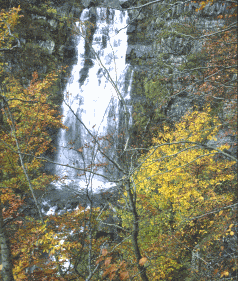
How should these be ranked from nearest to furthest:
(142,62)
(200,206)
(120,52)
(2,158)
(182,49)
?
(200,206) < (2,158) < (182,49) < (142,62) < (120,52)

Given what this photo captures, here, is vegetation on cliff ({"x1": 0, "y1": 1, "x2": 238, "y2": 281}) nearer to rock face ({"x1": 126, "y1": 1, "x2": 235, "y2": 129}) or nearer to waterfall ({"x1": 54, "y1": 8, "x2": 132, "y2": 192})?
rock face ({"x1": 126, "y1": 1, "x2": 235, "y2": 129})

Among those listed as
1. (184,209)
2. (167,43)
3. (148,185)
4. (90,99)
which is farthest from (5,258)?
(167,43)

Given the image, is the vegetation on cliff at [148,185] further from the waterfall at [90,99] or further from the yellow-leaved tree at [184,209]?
the waterfall at [90,99]

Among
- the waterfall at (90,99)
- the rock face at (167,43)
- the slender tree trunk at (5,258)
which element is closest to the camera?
the slender tree trunk at (5,258)

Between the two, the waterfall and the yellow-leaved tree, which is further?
the waterfall

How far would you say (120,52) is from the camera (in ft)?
61.5

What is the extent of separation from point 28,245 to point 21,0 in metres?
21.7

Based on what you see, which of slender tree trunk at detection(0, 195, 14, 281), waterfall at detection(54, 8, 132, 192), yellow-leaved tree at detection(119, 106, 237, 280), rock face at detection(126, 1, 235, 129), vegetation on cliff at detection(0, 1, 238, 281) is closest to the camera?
slender tree trunk at detection(0, 195, 14, 281)

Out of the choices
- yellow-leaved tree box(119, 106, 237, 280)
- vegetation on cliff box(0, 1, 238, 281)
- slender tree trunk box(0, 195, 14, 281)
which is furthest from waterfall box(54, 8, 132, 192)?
slender tree trunk box(0, 195, 14, 281)

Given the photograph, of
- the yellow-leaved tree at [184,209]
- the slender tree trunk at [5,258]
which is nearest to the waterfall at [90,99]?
the yellow-leaved tree at [184,209]

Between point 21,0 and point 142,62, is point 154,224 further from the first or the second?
point 21,0

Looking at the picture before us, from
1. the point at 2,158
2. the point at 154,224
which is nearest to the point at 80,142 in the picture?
the point at 2,158

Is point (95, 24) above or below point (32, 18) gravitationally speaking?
above

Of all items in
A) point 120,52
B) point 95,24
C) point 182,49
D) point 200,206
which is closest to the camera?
point 200,206
